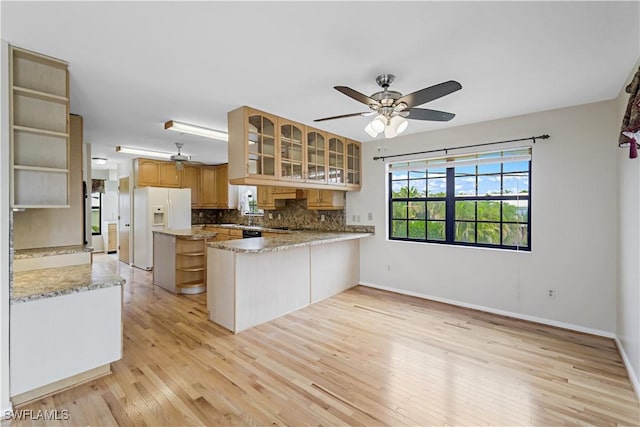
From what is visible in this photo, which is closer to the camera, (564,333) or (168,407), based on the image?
(168,407)

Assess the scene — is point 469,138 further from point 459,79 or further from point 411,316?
point 411,316

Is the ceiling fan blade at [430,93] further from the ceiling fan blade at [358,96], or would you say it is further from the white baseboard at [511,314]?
the white baseboard at [511,314]

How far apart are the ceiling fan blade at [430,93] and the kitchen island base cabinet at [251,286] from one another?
220 cm

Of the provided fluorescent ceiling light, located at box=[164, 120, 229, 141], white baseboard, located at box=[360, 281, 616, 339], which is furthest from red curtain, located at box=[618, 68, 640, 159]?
fluorescent ceiling light, located at box=[164, 120, 229, 141]

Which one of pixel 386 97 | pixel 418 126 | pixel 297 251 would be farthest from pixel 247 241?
pixel 418 126

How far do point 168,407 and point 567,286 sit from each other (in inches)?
158

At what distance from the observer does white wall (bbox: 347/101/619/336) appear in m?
3.13

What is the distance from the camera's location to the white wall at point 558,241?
313 cm

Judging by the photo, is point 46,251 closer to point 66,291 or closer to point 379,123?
point 66,291

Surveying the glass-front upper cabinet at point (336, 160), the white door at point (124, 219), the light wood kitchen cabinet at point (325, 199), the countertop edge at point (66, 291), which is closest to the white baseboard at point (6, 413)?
the countertop edge at point (66, 291)

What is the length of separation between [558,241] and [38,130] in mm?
4934

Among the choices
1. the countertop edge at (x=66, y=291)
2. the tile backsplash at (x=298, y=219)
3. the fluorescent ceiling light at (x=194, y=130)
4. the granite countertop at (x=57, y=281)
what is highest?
the fluorescent ceiling light at (x=194, y=130)

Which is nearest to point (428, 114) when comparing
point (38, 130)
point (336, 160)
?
point (336, 160)

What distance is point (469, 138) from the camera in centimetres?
399
